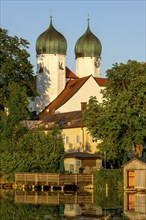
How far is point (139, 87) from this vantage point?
63.6m

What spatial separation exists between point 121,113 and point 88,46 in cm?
5567

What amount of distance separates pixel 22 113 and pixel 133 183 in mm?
17437

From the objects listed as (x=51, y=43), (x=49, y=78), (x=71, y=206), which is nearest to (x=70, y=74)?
(x=49, y=78)

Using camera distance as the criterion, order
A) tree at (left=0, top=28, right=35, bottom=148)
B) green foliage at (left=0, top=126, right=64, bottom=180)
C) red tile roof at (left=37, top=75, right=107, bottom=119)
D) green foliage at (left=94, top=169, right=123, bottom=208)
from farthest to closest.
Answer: red tile roof at (left=37, top=75, right=107, bottom=119) → tree at (left=0, top=28, right=35, bottom=148) → green foliage at (left=0, top=126, right=64, bottom=180) → green foliage at (left=94, top=169, right=123, bottom=208)

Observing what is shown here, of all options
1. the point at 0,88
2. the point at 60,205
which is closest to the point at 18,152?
the point at 0,88

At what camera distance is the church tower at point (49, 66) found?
4407 inches

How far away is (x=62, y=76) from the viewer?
373ft

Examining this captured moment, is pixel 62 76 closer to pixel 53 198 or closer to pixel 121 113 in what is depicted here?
pixel 121 113

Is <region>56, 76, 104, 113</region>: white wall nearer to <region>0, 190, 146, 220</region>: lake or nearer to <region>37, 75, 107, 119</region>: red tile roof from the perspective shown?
<region>37, 75, 107, 119</region>: red tile roof

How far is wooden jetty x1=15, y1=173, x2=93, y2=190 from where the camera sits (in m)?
63.3

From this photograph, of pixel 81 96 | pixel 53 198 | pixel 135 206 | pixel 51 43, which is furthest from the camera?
pixel 51 43

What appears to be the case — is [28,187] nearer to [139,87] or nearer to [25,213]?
[139,87]

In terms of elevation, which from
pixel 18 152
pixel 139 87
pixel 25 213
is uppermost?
pixel 139 87

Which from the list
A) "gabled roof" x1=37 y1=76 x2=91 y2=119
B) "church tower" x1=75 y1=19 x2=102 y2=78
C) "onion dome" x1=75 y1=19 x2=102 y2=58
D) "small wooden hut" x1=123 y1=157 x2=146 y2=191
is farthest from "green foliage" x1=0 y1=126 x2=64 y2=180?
"onion dome" x1=75 y1=19 x2=102 y2=58
